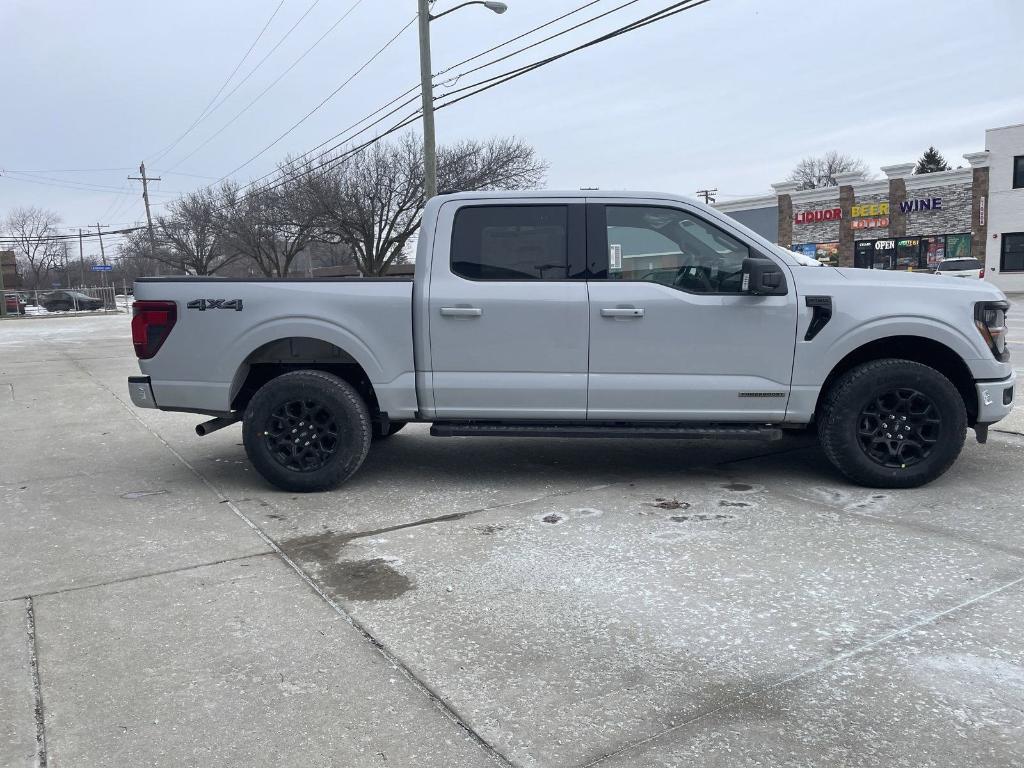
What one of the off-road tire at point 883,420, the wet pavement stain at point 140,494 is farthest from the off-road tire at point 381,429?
the off-road tire at point 883,420

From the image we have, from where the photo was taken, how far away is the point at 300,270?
53.2 metres

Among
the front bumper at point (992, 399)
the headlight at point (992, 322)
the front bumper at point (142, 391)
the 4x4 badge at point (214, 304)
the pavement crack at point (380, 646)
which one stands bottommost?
the pavement crack at point (380, 646)

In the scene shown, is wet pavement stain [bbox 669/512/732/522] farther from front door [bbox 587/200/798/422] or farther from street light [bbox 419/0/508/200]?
street light [bbox 419/0/508/200]

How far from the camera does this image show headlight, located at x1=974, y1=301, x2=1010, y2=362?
517cm

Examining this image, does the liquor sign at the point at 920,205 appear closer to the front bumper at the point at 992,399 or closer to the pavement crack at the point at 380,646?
the front bumper at the point at 992,399

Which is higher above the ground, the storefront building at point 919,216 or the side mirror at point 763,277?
the storefront building at point 919,216

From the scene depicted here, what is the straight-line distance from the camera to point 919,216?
37.8m

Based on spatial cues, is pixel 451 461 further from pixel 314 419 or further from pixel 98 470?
pixel 98 470

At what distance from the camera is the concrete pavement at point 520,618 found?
2652mm

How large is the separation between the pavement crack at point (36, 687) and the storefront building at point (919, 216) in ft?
121

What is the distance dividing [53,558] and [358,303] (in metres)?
2.32

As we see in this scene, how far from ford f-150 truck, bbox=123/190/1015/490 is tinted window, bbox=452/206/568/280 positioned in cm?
1

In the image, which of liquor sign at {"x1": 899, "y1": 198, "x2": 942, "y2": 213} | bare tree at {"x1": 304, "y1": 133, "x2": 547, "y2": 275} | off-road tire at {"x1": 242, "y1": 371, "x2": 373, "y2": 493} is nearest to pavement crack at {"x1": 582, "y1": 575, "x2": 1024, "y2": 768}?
off-road tire at {"x1": 242, "y1": 371, "x2": 373, "y2": 493}

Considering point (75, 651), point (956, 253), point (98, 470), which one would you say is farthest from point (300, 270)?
point (75, 651)
